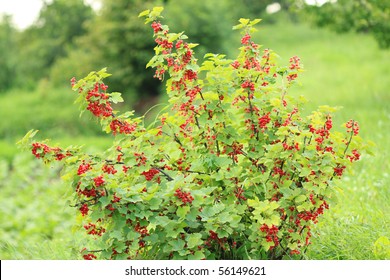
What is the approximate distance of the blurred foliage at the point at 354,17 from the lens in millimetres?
9109

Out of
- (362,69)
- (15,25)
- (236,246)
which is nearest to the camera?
(236,246)

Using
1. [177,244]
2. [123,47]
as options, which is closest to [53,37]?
[123,47]

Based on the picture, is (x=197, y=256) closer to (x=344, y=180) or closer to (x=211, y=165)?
(x=211, y=165)

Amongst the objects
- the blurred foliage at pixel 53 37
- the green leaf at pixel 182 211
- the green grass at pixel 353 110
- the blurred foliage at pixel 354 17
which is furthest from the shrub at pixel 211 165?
the blurred foliage at pixel 53 37

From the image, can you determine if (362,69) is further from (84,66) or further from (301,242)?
(301,242)

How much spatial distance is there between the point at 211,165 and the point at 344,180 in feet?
8.30

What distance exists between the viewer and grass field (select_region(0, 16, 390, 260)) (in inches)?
152

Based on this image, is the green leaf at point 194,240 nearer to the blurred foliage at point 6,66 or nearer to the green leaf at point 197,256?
the green leaf at point 197,256

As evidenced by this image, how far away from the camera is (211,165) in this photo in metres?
3.25

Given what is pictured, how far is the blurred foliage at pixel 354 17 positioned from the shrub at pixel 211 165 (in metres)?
6.15

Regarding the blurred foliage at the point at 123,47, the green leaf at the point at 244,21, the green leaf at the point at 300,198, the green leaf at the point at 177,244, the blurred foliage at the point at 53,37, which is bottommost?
the green leaf at the point at 177,244

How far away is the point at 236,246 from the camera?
348 cm
